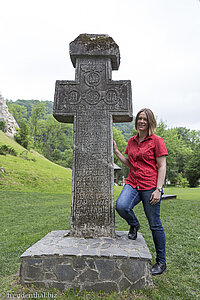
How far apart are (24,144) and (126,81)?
24.7 meters

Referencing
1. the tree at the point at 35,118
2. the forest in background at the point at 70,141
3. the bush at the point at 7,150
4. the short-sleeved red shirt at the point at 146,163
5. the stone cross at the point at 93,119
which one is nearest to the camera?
the short-sleeved red shirt at the point at 146,163

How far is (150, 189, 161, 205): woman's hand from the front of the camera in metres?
2.66

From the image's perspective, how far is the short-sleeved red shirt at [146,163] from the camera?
9.23ft

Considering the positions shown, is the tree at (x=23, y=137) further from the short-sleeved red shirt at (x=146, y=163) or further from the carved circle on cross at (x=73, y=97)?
the short-sleeved red shirt at (x=146, y=163)

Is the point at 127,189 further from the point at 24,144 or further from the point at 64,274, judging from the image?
the point at 24,144

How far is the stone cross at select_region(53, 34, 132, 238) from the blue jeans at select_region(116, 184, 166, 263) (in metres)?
0.43

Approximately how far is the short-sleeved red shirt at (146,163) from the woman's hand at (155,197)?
0.11 metres

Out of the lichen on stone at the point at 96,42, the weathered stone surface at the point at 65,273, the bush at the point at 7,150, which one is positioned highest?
the lichen on stone at the point at 96,42

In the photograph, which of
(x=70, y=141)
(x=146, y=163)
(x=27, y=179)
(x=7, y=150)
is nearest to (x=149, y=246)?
(x=146, y=163)

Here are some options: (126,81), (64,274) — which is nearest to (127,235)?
(64,274)

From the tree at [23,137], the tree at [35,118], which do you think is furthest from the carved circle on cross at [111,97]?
the tree at [35,118]

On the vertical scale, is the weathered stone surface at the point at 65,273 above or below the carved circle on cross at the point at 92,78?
below

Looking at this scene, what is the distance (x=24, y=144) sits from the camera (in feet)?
86.3

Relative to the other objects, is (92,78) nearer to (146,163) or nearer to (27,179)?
(146,163)
